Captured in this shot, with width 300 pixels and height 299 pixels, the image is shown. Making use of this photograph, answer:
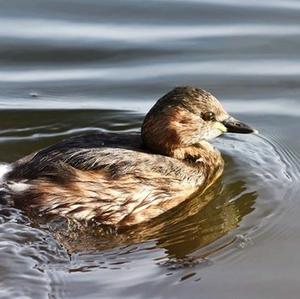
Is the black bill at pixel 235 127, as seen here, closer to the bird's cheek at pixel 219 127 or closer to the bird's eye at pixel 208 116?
the bird's cheek at pixel 219 127

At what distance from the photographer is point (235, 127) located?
7.51 m

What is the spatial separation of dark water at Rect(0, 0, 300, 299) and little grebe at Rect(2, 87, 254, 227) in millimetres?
160

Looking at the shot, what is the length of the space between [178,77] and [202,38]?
1.02 meters

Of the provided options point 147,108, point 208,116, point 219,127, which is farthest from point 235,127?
point 147,108

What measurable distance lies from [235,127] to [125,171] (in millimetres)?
1214

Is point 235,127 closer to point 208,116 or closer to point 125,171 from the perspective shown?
point 208,116

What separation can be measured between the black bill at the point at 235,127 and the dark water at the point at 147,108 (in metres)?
0.26

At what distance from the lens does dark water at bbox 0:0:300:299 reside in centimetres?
584

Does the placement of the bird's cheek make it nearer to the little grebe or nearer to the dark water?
the little grebe

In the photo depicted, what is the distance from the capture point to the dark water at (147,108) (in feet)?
19.1

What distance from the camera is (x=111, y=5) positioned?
10672mm

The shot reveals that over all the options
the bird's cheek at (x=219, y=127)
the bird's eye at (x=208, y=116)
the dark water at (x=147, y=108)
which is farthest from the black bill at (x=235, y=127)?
the dark water at (x=147, y=108)

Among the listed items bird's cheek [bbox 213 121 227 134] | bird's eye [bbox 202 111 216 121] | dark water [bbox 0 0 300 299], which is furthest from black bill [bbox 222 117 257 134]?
dark water [bbox 0 0 300 299]

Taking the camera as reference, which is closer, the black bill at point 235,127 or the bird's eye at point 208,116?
the bird's eye at point 208,116
